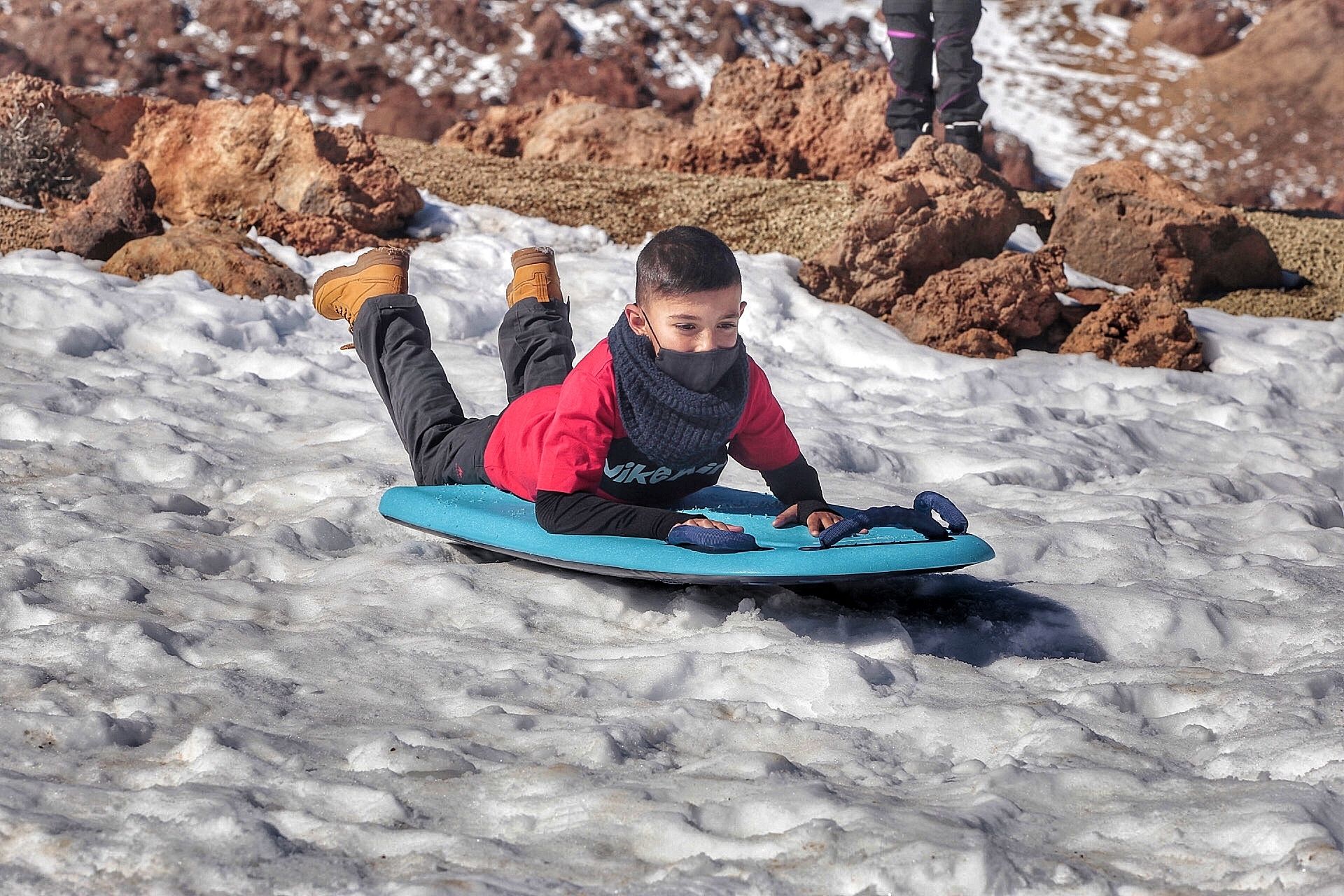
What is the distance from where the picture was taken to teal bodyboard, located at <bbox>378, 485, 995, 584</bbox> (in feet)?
9.88

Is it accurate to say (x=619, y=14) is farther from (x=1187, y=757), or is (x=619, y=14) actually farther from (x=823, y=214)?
(x=1187, y=757)

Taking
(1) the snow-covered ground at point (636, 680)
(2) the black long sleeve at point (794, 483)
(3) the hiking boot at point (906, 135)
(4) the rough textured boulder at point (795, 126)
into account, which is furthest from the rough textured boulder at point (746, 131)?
(2) the black long sleeve at point (794, 483)

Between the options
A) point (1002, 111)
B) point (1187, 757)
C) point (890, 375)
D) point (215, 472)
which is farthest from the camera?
point (1002, 111)

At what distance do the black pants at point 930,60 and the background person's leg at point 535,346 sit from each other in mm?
5273

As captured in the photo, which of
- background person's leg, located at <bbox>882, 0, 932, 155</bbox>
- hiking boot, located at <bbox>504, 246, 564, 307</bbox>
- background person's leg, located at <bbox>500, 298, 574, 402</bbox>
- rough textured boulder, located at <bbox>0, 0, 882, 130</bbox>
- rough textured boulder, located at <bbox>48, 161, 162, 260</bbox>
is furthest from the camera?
rough textured boulder, located at <bbox>0, 0, 882, 130</bbox>

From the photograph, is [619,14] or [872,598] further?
[619,14]

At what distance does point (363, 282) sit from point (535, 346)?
2.53ft

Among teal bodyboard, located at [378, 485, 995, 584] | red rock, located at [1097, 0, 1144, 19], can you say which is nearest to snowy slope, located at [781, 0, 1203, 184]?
red rock, located at [1097, 0, 1144, 19]

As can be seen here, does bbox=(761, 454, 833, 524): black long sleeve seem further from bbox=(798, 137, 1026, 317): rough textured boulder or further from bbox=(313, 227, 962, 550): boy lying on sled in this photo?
bbox=(798, 137, 1026, 317): rough textured boulder

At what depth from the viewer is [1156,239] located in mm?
7887

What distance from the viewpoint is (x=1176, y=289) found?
7949mm

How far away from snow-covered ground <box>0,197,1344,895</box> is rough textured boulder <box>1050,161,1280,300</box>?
2.65m

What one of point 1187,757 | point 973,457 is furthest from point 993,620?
point 973,457

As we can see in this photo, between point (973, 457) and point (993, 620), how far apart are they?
6.47 ft
